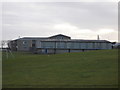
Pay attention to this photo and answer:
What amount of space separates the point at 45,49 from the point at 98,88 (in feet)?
128

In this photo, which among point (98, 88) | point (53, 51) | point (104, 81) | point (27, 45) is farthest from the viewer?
point (27, 45)

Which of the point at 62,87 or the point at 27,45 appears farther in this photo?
the point at 27,45

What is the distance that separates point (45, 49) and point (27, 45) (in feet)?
58.9

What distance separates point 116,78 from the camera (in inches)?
404

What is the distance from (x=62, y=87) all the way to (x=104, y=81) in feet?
6.35

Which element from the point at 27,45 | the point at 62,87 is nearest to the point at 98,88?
the point at 62,87

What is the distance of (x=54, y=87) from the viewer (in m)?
8.77

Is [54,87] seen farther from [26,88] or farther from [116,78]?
[116,78]

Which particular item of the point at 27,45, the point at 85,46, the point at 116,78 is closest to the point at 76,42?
the point at 85,46

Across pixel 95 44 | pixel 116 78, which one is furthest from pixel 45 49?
pixel 116 78

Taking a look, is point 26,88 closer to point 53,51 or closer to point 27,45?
point 53,51

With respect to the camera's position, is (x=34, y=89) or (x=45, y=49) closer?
(x=34, y=89)

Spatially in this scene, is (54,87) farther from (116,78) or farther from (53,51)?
(53,51)

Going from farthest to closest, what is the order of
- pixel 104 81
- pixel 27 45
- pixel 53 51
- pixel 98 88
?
pixel 27 45 → pixel 53 51 → pixel 104 81 → pixel 98 88
